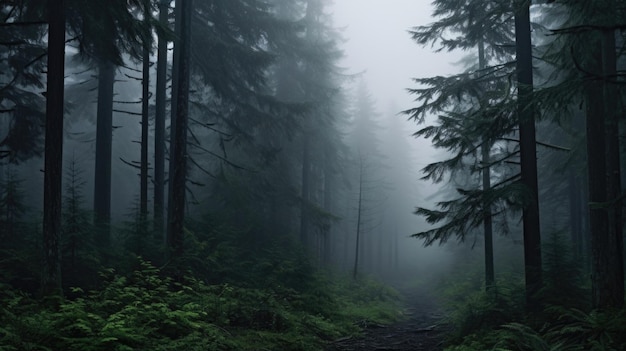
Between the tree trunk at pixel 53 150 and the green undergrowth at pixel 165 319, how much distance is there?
2.25 ft

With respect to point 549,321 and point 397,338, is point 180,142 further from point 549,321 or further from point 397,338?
point 549,321

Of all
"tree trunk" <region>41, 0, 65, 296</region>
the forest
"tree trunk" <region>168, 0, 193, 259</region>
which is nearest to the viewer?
the forest

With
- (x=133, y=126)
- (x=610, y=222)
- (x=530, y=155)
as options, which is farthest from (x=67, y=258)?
(x=133, y=126)

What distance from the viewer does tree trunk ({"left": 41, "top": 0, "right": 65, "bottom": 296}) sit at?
8.50 m

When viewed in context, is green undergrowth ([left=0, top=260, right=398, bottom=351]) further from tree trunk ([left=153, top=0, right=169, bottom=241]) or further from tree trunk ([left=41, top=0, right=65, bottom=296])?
tree trunk ([left=153, top=0, right=169, bottom=241])

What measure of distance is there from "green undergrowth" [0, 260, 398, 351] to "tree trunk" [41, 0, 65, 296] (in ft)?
2.25

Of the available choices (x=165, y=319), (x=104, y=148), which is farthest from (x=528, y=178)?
(x=104, y=148)

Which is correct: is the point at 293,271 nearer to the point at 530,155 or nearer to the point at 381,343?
the point at 381,343

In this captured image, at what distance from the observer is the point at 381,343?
10883 millimetres

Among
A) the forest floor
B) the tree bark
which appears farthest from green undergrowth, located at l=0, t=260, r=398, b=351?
the tree bark

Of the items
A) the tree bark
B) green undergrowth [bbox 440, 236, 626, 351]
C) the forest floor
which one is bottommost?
the forest floor

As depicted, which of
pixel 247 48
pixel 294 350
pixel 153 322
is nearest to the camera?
pixel 153 322

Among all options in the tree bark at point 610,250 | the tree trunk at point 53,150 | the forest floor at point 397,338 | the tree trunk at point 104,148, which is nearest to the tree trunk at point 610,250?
the tree bark at point 610,250

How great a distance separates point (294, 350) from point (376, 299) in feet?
40.4
